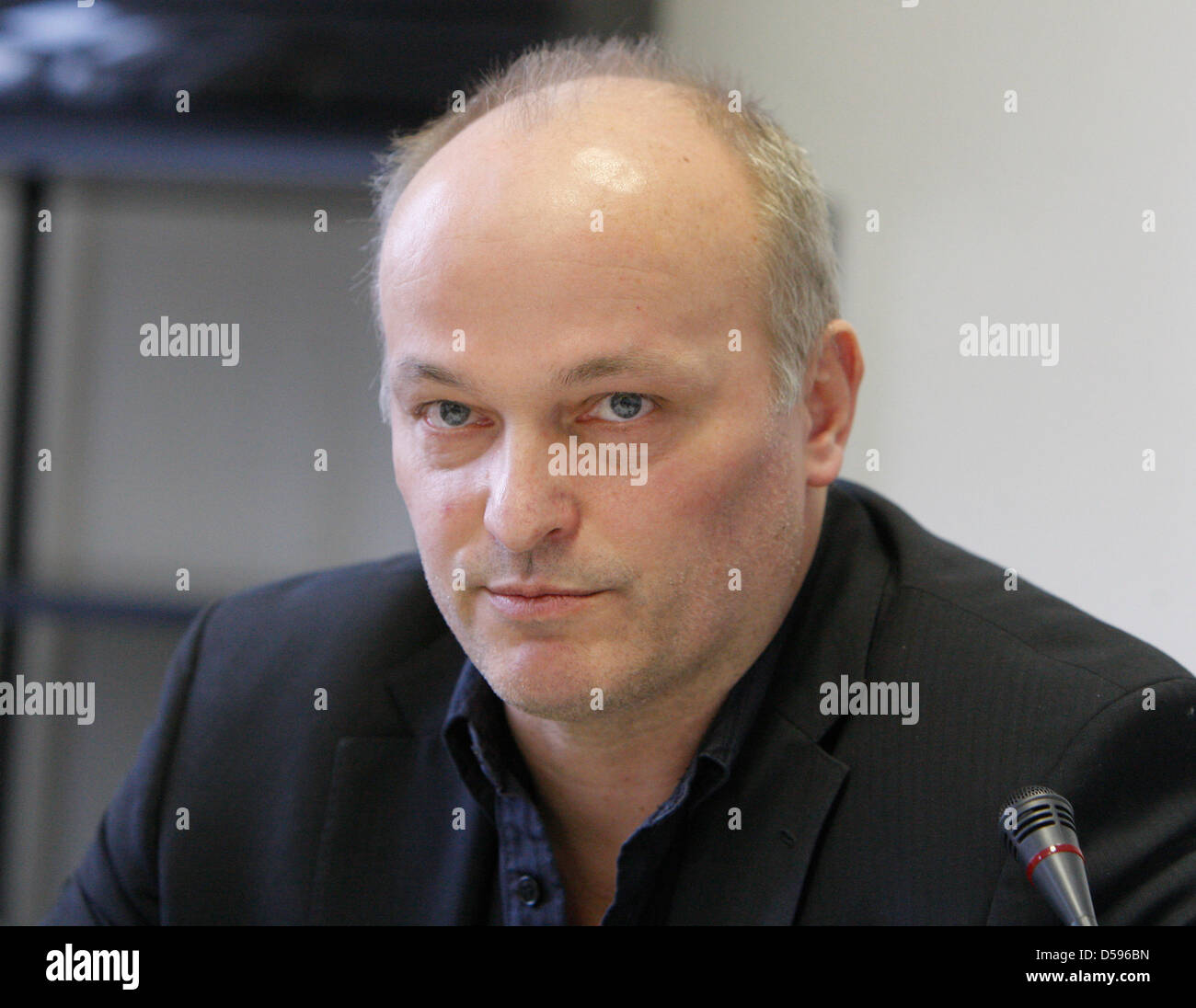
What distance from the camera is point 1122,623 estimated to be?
126cm

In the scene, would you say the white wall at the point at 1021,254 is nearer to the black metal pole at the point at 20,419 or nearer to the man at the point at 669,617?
the man at the point at 669,617

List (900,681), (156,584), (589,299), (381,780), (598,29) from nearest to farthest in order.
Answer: (589,299), (900,681), (381,780), (598,29), (156,584)


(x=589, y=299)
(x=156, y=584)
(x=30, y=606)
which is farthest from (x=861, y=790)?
(x=30, y=606)

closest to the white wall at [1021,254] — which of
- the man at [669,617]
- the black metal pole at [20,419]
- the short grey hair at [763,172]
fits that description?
the short grey hair at [763,172]

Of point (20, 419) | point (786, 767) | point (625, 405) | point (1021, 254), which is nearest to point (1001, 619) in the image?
point (786, 767)

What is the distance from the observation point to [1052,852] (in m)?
0.66

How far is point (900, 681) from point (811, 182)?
42 centimetres

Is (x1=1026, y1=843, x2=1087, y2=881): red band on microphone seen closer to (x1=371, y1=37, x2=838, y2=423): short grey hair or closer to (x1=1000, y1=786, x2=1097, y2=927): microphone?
(x1=1000, y1=786, x2=1097, y2=927): microphone

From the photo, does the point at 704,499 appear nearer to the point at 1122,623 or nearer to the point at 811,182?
the point at 811,182

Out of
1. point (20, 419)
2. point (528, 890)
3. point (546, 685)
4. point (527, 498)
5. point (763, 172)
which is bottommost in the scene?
point (528, 890)

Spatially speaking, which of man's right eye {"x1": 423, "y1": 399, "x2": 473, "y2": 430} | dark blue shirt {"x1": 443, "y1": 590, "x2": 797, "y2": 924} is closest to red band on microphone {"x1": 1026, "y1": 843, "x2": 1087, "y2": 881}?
dark blue shirt {"x1": 443, "y1": 590, "x2": 797, "y2": 924}

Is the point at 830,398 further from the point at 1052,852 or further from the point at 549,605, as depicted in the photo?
the point at 1052,852

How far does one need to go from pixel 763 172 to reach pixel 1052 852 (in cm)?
54

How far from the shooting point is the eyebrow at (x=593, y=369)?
2.62 feet
